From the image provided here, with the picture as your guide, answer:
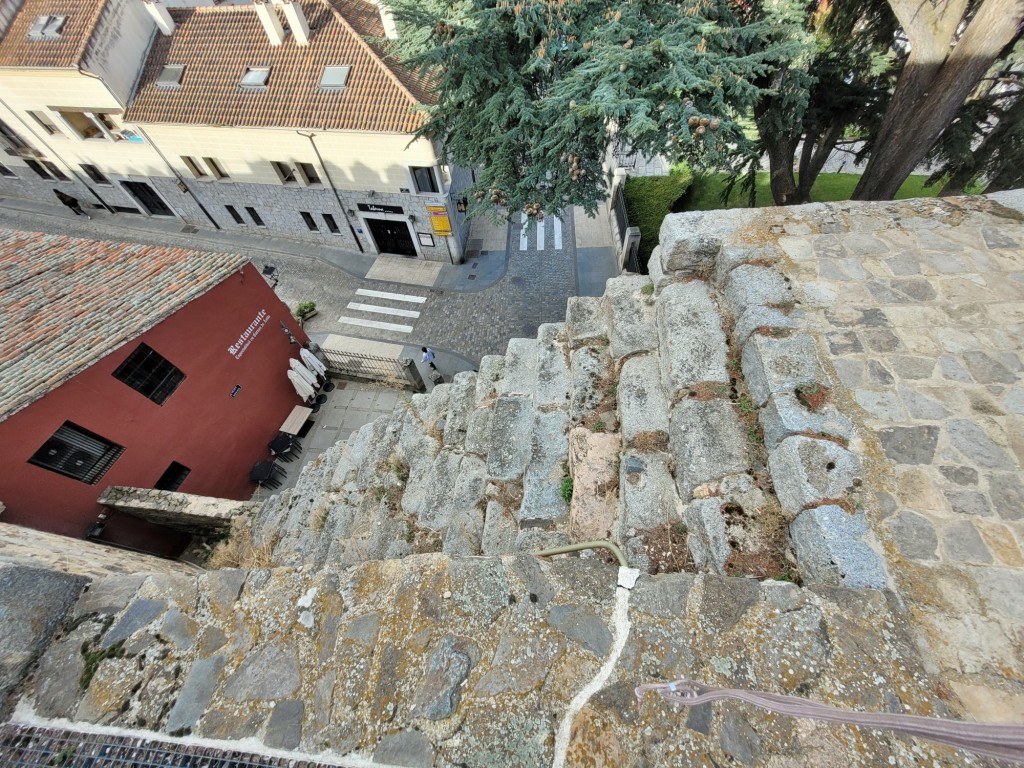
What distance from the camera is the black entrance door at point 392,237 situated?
1462 centimetres

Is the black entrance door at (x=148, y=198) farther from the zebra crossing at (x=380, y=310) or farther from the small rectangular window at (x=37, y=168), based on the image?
the zebra crossing at (x=380, y=310)

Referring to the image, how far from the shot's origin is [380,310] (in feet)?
46.3

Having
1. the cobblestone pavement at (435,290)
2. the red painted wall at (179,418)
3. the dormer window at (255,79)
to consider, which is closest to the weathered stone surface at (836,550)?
the red painted wall at (179,418)

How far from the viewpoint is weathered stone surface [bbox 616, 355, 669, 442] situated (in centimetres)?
378

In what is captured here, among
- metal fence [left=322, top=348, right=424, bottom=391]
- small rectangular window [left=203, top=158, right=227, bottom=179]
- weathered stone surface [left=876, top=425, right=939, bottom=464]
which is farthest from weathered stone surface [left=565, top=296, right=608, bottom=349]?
small rectangular window [left=203, top=158, right=227, bottom=179]

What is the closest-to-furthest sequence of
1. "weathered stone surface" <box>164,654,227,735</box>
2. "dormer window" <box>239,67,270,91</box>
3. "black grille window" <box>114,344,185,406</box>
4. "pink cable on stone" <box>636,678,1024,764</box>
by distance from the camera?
"pink cable on stone" <box>636,678,1024,764</box> < "weathered stone surface" <box>164,654,227,735</box> < "black grille window" <box>114,344,185,406</box> < "dormer window" <box>239,67,270,91</box>

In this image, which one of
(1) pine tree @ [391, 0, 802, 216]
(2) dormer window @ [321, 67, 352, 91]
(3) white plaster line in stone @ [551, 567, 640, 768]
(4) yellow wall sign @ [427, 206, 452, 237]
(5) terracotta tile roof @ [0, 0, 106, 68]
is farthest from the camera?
(4) yellow wall sign @ [427, 206, 452, 237]

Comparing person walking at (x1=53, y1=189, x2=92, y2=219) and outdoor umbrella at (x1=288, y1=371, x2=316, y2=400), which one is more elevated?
person walking at (x1=53, y1=189, x2=92, y2=219)

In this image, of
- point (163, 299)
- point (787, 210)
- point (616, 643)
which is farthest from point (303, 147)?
point (616, 643)

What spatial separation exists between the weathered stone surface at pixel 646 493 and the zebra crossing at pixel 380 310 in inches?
432

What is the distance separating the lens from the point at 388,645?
8.63ft

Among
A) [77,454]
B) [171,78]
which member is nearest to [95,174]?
[171,78]

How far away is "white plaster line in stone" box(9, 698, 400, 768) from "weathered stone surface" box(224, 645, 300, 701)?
0.68 ft

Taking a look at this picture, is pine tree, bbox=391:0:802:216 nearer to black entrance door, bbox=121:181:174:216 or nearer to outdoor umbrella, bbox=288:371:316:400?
outdoor umbrella, bbox=288:371:316:400
